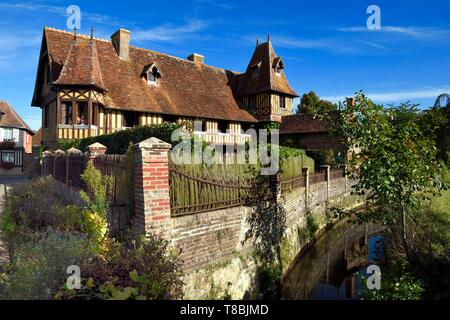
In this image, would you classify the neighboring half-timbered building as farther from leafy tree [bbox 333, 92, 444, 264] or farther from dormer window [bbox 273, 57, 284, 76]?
leafy tree [bbox 333, 92, 444, 264]

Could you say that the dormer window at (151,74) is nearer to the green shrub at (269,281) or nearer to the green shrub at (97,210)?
the green shrub at (97,210)

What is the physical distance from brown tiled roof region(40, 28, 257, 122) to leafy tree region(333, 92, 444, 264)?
1271cm

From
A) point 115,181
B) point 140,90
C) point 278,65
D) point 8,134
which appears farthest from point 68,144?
point 8,134

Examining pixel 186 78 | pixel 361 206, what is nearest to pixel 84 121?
pixel 186 78

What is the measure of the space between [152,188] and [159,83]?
1499 cm

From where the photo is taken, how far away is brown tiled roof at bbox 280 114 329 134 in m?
22.0

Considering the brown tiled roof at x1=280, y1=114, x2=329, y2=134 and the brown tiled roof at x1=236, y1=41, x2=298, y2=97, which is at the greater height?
the brown tiled roof at x1=236, y1=41, x2=298, y2=97

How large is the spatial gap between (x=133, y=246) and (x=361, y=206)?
Answer: 50.7 feet

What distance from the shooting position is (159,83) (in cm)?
1881

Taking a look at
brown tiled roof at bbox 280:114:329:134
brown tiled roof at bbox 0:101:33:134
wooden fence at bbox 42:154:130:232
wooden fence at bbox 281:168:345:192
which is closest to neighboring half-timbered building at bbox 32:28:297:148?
brown tiled roof at bbox 280:114:329:134

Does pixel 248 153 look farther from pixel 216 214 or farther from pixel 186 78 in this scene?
pixel 186 78

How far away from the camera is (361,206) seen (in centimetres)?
1700

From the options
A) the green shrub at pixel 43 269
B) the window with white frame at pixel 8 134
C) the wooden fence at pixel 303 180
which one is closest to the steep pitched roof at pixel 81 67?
the wooden fence at pixel 303 180

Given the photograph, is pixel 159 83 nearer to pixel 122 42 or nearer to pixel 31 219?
pixel 122 42
